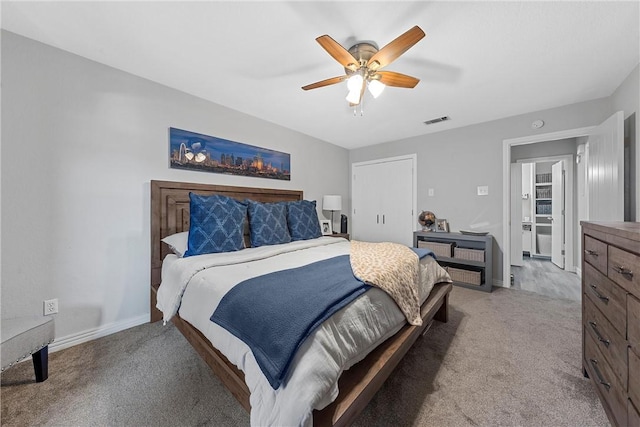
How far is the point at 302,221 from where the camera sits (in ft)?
9.29

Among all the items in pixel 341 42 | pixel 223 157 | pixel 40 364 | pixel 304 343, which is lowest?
pixel 40 364

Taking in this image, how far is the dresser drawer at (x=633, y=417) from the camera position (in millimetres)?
881

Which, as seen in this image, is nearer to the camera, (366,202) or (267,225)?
(267,225)

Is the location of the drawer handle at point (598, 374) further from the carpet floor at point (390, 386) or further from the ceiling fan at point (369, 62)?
the ceiling fan at point (369, 62)

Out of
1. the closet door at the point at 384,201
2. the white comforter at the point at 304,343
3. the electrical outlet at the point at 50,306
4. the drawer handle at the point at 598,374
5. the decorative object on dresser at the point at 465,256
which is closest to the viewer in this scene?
the white comforter at the point at 304,343

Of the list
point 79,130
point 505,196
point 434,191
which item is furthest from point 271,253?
point 505,196

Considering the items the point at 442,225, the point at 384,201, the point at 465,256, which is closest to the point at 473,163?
the point at 442,225

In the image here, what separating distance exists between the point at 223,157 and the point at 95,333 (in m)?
2.02

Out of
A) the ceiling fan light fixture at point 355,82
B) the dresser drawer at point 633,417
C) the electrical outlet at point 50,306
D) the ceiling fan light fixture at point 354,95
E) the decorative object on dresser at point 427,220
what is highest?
the ceiling fan light fixture at point 355,82

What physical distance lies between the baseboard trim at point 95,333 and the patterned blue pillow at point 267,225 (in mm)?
1260

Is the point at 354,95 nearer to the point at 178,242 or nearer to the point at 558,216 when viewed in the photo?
the point at 178,242

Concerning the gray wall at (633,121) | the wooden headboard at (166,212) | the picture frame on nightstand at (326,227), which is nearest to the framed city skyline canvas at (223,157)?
the wooden headboard at (166,212)

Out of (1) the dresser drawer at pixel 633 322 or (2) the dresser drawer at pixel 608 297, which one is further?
(2) the dresser drawer at pixel 608 297

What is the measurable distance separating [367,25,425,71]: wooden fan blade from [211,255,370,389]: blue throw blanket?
1.45 m
